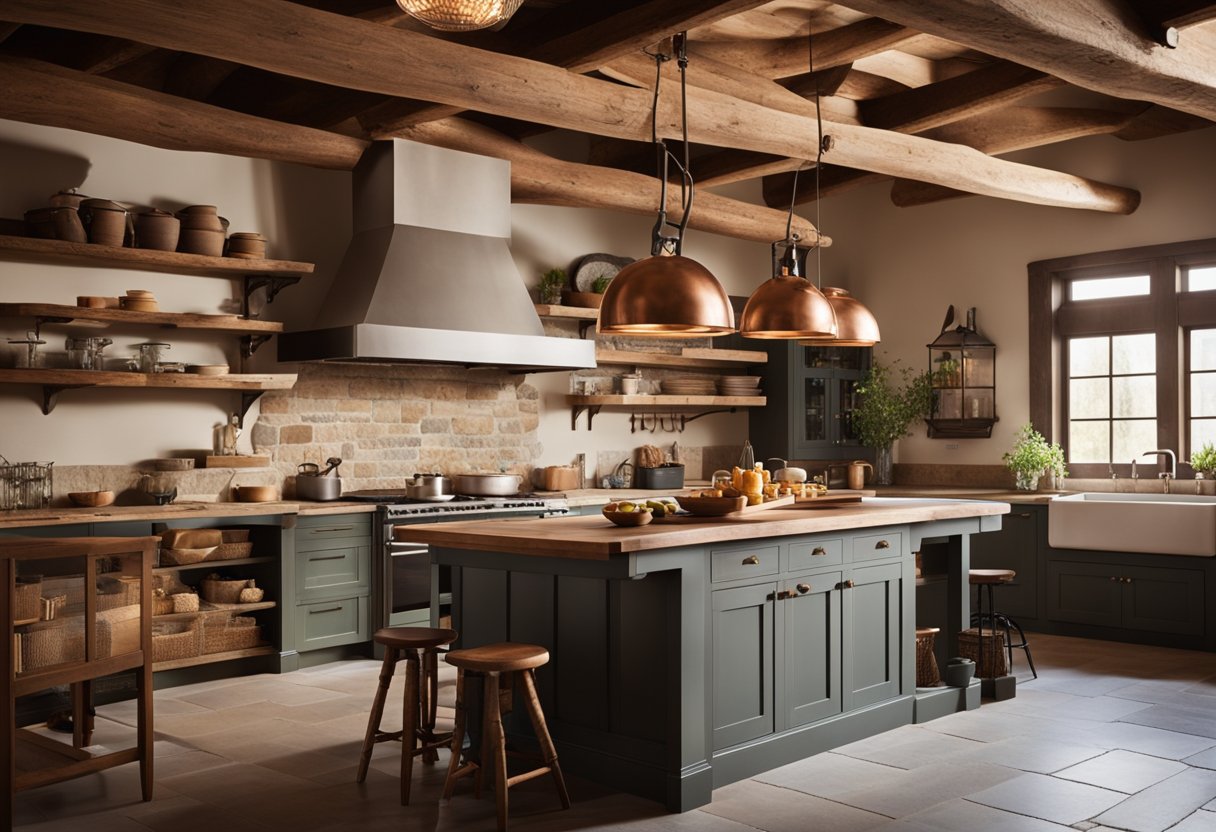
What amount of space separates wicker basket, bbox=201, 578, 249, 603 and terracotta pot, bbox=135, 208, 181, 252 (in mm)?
1844

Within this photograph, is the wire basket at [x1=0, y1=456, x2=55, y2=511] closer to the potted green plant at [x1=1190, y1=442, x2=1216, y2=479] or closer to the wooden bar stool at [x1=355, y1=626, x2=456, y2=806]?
the wooden bar stool at [x1=355, y1=626, x2=456, y2=806]

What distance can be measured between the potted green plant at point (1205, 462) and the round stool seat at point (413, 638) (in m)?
5.54

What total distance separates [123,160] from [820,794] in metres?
4.97

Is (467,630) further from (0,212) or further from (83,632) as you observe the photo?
(0,212)

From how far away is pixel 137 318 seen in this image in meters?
6.07

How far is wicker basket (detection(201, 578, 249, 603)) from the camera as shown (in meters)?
6.18

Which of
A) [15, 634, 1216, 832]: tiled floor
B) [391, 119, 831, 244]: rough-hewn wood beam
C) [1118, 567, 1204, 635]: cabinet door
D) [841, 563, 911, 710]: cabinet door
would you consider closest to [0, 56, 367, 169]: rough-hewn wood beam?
[391, 119, 831, 244]: rough-hewn wood beam

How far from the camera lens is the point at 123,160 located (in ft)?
20.7

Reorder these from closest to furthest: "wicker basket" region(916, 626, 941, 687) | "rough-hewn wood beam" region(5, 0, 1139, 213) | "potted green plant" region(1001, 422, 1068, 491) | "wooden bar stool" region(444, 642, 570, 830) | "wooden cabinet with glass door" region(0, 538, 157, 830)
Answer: "wooden cabinet with glass door" region(0, 538, 157, 830) < "wooden bar stool" region(444, 642, 570, 830) < "rough-hewn wood beam" region(5, 0, 1139, 213) < "wicker basket" region(916, 626, 941, 687) < "potted green plant" region(1001, 422, 1068, 491)

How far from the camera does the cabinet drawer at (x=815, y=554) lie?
15.3 feet

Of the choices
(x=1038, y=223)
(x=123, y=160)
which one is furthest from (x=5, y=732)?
(x=1038, y=223)

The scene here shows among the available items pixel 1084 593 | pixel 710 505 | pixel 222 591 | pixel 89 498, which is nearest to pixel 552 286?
pixel 222 591

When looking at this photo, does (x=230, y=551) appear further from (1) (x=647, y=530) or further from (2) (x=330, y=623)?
(1) (x=647, y=530)

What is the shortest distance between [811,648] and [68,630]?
2.85 meters
